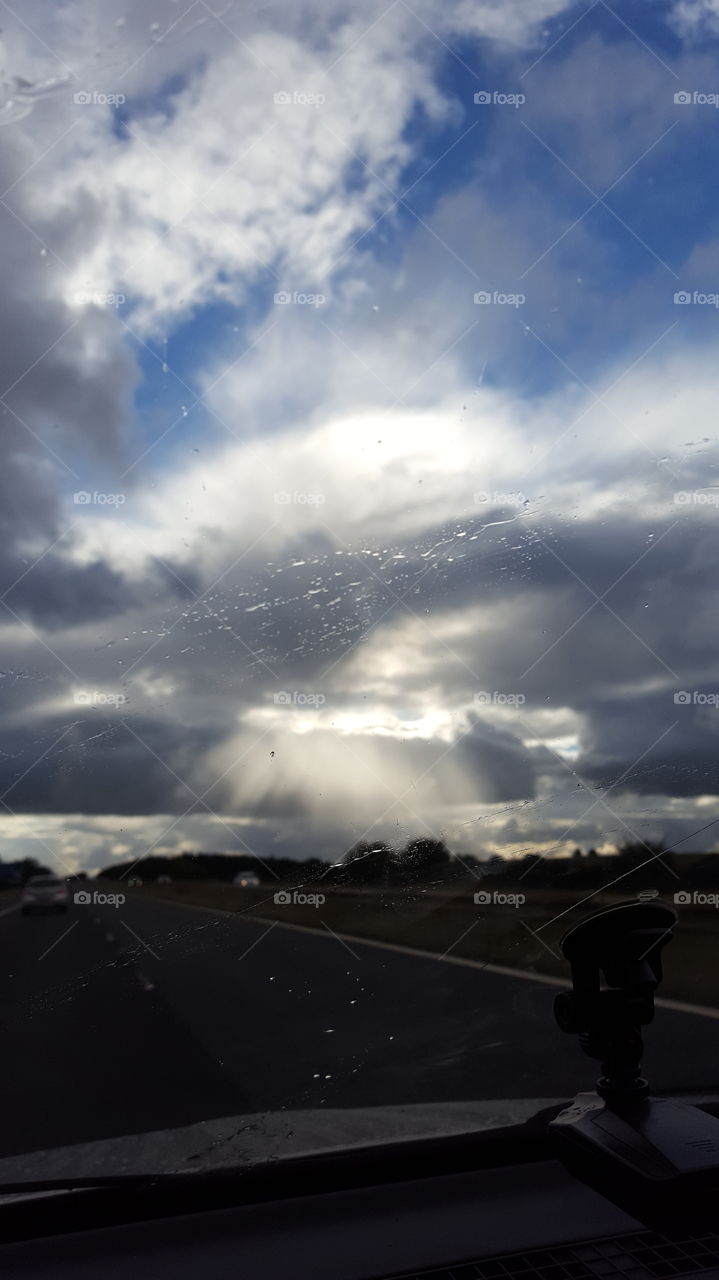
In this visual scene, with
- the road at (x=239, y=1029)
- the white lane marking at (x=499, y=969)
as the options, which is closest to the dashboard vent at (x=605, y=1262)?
the road at (x=239, y=1029)

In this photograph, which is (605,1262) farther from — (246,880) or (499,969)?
(499,969)

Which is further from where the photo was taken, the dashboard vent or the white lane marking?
the white lane marking

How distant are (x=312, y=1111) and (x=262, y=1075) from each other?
1709 millimetres

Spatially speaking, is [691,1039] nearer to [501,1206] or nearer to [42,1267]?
[501,1206]

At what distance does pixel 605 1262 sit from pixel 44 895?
4049mm

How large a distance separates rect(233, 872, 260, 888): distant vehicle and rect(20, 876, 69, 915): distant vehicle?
0.93 metres

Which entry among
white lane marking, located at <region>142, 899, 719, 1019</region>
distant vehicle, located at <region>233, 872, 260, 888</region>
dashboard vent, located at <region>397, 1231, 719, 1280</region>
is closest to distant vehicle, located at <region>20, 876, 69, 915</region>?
distant vehicle, located at <region>233, 872, 260, 888</region>

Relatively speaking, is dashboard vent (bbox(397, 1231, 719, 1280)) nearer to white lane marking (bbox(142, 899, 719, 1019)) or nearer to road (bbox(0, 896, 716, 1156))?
road (bbox(0, 896, 716, 1156))

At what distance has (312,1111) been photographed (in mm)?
3207

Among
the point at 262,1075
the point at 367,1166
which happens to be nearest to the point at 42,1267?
the point at 367,1166

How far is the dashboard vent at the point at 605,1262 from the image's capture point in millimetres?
2348

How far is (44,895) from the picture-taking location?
5695 mm

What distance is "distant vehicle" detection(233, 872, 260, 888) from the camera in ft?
16.0

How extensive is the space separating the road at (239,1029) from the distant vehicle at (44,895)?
114 millimetres
